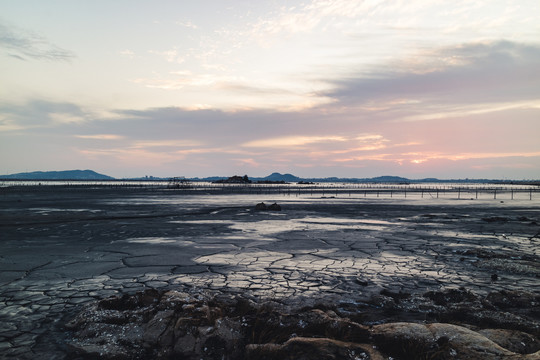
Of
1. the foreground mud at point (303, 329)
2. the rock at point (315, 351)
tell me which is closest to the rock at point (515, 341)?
the foreground mud at point (303, 329)

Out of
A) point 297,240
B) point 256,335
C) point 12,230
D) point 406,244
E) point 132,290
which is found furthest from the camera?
point 12,230

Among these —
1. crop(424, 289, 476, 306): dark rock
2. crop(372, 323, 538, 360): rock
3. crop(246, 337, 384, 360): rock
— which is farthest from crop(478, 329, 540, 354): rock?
crop(424, 289, 476, 306): dark rock

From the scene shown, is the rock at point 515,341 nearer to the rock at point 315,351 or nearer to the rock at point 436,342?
the rock at point 436,342

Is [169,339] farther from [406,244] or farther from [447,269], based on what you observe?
[406,244]

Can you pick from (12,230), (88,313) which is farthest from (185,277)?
(12,230)

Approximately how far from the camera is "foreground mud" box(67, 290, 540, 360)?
12.5 feet

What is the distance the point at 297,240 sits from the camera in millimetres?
12805

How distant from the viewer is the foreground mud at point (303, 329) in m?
3.80

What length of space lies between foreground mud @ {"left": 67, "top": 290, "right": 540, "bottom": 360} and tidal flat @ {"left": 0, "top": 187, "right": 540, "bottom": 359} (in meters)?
0.02

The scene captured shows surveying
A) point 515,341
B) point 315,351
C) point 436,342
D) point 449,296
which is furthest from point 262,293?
point 515,341

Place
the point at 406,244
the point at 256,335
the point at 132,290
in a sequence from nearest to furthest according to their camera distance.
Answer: the point at 256,335 → the point at 132,290 → the point at 406,244

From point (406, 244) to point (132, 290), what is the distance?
919 cm

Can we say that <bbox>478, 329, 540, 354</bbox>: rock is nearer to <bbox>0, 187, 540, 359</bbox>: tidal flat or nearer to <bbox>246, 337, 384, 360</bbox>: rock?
<bbox>0, 187, 540, 359</bbox>: tidal flat

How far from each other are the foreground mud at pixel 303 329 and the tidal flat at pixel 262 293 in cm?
2
